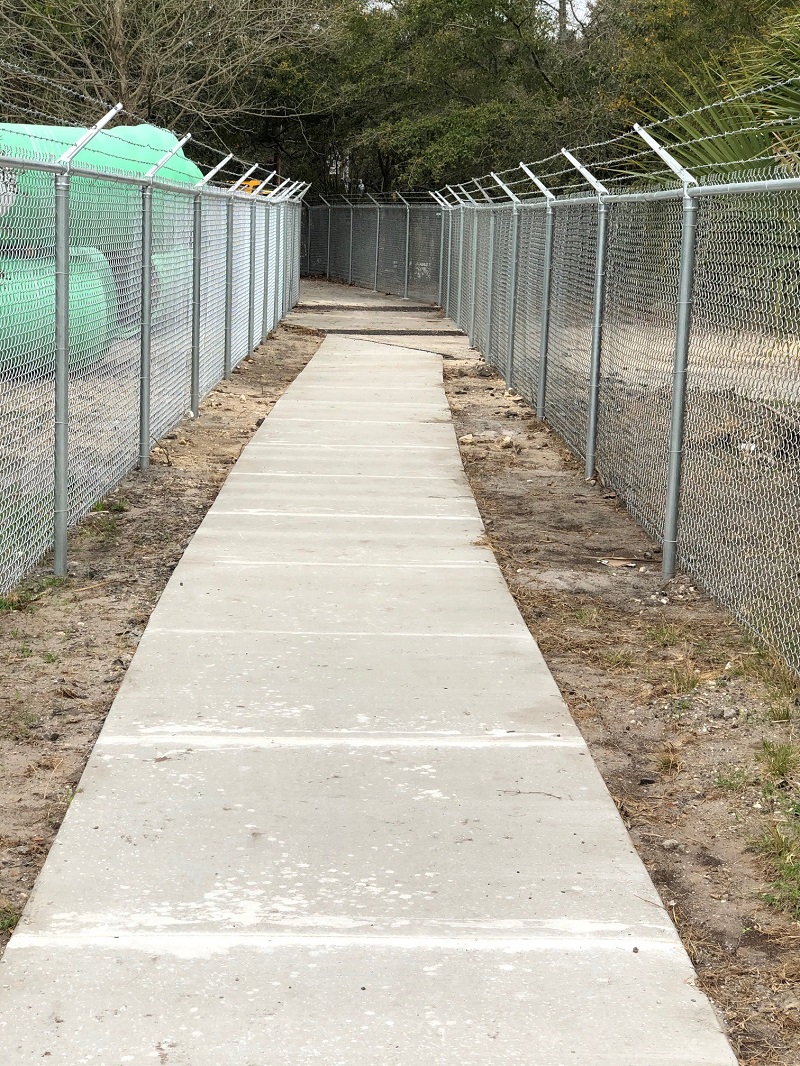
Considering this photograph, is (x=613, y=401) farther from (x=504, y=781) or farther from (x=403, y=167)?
(x=403, y=167)

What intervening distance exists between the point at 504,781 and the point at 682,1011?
4.62 feet

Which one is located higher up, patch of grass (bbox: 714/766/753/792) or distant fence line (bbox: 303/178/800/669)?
distant fence line (bbox: 303/178/800/669)

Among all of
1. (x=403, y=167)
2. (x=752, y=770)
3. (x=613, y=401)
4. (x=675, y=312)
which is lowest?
(x=752, y=770)

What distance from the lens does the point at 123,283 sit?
926cm

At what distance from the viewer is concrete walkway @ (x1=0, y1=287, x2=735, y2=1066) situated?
3115 mm

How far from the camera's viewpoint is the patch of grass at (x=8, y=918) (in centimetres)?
359

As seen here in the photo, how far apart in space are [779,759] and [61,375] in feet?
13.3

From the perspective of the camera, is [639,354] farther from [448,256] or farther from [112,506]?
[448,256]

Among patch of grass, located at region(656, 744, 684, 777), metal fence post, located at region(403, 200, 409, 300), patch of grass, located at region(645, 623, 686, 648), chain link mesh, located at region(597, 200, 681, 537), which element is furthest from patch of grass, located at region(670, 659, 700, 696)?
metal fence post, located at region(403, 200, 409, 300)

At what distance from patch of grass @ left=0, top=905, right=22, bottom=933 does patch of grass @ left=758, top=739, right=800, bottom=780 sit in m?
2.53

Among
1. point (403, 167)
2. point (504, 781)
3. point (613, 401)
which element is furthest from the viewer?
point (403, 167)

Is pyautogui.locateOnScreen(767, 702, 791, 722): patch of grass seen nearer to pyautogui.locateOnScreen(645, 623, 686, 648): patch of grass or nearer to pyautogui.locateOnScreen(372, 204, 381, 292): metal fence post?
pyautogui.locateOnScreen(645, 623, 686, 648): patch of grass

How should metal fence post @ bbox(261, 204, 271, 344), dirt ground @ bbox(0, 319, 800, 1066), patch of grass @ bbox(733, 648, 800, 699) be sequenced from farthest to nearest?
metal fence post @ bbox(261, 204, 271, 344) < patch of grass @ bbox(733, 648, 800, 699) < dirt ground @ bbox(0, 319, 800, 1066)

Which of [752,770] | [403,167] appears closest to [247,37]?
[403,167]
